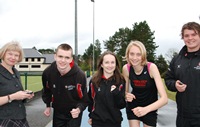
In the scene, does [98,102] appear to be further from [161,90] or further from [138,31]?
[138,31]

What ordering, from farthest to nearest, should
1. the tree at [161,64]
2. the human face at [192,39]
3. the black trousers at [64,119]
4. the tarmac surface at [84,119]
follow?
the tree at [161,64]
the tarmac surface at [84,119]
the black trousers at [64,119]
the human face at [192,39]

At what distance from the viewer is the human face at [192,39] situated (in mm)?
4109

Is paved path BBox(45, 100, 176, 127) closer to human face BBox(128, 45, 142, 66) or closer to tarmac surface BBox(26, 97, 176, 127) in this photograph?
tarmac surface BBox(26, 97, 176, 127)

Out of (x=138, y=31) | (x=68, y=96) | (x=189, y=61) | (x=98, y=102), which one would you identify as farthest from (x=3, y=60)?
(x=138, y=31)

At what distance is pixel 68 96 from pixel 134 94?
107 centimetres

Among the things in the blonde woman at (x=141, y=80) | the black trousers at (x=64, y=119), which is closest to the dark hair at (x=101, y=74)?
the blonde woman at (x=141, y=80)

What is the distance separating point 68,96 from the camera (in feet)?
15.3

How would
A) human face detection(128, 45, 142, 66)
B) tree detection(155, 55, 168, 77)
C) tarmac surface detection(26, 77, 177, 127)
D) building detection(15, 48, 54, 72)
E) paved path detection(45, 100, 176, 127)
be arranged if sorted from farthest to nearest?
1. building detection(15, 48, 54, 72)
2. tree detection(155, 55, 168, 77)
3. tarmac surface detection(26, 77, 177, 127)
4. paved path detection(45, 100, 176, 127)
5. human face detection(128, 45, 142, 66)

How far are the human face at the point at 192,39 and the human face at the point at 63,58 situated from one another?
1.79 metres

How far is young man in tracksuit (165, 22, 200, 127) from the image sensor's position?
4.00m

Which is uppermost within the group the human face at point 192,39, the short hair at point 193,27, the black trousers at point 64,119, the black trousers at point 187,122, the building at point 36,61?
the short hair at point 193,27

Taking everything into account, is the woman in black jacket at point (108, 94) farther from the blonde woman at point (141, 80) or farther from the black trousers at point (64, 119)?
the black trousers at point (64, 119)

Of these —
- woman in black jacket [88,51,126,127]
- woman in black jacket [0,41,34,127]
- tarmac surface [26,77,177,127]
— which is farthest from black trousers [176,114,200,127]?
tarmac surface [26,77,177,127]

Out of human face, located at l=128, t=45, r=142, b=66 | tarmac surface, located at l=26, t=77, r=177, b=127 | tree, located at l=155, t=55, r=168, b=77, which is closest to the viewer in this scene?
human face, located at l=128, t=45, r=142, b=66
